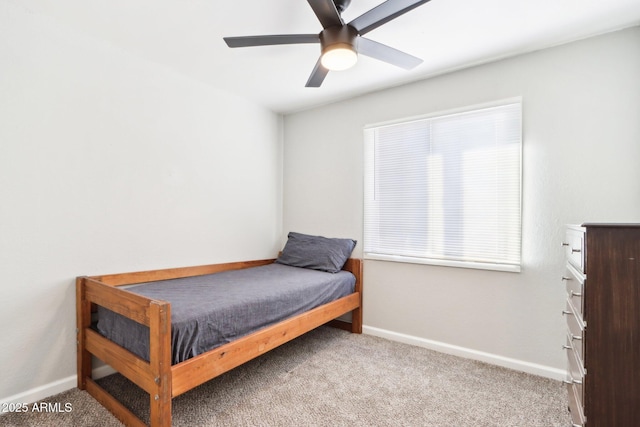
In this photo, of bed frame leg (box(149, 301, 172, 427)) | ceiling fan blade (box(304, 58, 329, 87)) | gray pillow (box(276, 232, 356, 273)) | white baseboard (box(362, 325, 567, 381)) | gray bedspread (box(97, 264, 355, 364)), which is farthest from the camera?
gray pillow (box(276, 232, 356, 273))

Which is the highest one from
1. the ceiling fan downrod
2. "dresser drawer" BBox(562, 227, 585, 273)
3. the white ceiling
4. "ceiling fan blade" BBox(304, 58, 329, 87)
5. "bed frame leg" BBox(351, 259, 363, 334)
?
the white ceiling

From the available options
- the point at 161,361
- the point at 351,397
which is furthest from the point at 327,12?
the point at 351,397

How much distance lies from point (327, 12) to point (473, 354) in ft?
8.33

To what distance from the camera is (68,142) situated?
200 cm

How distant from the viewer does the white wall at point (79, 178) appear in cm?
179

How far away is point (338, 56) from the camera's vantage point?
166 centimetres

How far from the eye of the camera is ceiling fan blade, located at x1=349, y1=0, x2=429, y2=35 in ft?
4.60

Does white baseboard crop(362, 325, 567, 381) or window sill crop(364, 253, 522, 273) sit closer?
white baseboard crop(362, 325, 567, 381)

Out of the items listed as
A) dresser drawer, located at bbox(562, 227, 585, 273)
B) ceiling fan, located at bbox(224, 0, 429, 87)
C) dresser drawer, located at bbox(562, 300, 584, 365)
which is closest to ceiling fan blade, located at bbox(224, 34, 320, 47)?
ceiling fan, located at bbox(224, 0, 429, 87)

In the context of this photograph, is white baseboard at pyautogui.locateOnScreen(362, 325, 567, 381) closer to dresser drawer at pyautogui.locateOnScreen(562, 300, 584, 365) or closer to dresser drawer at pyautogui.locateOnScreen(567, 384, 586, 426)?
dresser drawer at pyautogui.locateOnScreen(567, 384, 586, 426)

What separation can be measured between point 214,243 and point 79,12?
1.87m

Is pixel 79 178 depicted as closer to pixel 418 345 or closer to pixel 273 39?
pixel 273 39

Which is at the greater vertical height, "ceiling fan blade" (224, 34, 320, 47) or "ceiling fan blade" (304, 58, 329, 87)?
"ceiling fan blade" (224, 34, 320, 47)

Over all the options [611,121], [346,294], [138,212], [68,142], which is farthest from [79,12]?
[611,121]
